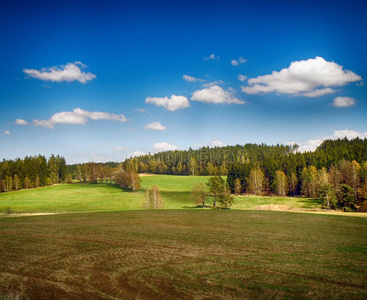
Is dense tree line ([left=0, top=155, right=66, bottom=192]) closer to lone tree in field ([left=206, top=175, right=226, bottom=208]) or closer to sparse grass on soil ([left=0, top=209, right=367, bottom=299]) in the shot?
lone tree in field ([left=206, top=175, right=226, bottom=208])

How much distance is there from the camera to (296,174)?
4227 inches

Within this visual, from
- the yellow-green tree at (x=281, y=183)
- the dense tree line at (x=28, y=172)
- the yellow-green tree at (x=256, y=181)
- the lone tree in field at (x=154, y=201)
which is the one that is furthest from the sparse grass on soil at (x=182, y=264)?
the dense tree line at (x=28, y=172)

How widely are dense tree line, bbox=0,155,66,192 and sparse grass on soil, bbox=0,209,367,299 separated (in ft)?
306

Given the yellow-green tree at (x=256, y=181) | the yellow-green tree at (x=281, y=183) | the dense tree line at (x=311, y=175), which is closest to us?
the dense tree line at (x=311, y=175)

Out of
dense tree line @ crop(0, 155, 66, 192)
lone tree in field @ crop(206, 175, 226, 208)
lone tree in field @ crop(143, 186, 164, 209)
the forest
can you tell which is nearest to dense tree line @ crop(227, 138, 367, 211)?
the forest

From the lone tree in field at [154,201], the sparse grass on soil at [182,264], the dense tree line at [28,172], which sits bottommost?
the lone tree in field at [154,201]

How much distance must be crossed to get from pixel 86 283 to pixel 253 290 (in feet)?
29.4

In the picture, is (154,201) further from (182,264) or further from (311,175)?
(311,175)

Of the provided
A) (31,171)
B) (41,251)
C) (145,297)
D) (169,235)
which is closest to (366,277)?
(145,297)

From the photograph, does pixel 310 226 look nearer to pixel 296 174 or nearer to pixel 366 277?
pixel 366 277

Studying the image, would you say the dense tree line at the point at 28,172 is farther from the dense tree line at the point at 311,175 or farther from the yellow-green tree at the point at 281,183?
the yellow-green tree at the point at 281,183

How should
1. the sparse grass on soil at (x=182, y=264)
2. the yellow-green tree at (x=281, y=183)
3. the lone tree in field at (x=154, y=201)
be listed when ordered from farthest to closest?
1. the yellow-green tree at (x=281, y=183)
2. the lone tree in field at (x=154, y=201)
3. the sparse grass on soil at (x=182, y=264)

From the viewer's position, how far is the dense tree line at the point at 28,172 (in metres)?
110

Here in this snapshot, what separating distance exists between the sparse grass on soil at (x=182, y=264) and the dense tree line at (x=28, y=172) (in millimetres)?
93374
